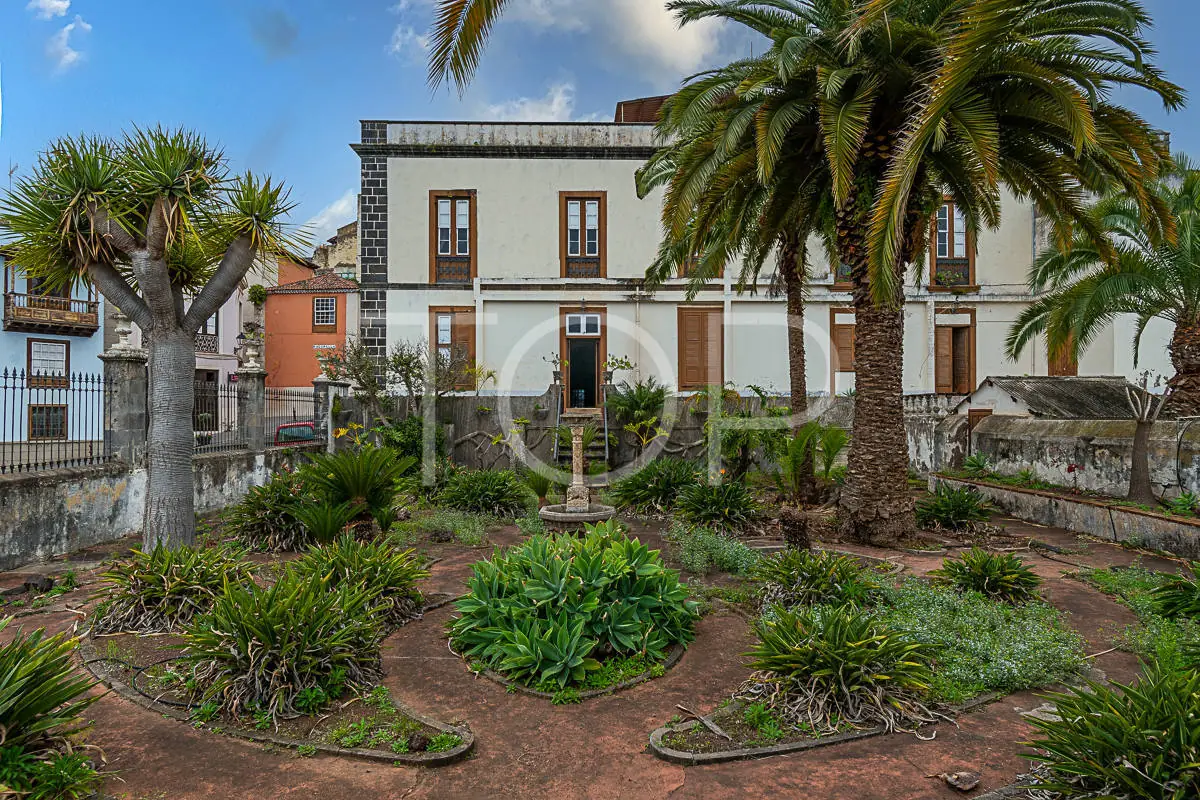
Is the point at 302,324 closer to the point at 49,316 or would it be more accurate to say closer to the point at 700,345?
the point at 49,316

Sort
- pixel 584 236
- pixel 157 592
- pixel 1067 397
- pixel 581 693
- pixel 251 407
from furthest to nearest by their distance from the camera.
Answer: pixel 584 236 < pixel 1067 397 < pixel 251 407 < pixel 157 592 < pixel 581 693

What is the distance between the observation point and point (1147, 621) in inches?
232

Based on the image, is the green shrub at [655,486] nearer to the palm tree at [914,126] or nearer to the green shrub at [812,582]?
the palm tree at [914,126]

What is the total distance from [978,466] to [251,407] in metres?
13.6

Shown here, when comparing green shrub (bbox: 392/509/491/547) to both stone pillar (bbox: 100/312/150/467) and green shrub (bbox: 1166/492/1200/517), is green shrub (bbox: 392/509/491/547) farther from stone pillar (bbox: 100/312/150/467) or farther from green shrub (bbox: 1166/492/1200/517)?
green shrub (bbox: 1166/492/1200/517)

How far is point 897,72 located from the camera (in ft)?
28.3

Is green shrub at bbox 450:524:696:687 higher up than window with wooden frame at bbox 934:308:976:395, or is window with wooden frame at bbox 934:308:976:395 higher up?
window with wooden frame at bbox 934:308:976:395

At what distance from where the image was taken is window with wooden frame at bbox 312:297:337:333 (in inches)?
1209

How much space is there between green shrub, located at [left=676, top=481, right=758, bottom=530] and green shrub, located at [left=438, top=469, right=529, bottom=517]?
2.96 m

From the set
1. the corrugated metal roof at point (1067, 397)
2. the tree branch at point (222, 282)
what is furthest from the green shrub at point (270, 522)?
the corrugated metal roof at point (1067, 397)

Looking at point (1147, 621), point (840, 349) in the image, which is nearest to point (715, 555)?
point (1147, 621)

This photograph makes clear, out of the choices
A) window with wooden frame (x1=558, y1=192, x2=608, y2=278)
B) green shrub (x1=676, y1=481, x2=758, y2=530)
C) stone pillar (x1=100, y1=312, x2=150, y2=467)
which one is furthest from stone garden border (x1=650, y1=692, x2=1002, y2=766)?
window with wooden frame (x1=558, y1=192, x2=608, y2=278)

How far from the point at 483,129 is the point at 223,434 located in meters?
Answer: 11.2

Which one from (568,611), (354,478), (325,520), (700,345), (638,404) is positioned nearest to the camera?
(568,611)
